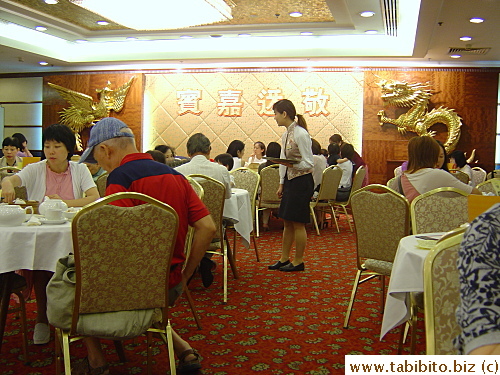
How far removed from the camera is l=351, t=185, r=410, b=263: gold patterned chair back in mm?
3080

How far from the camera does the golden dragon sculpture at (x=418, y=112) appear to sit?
9.97 meters

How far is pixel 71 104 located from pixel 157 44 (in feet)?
8.30

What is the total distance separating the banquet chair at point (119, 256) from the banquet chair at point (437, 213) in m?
1.50

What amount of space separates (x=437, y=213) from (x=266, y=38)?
7648mm

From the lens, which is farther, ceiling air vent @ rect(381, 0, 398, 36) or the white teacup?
ceiling air vent @ rect(381, 0, 398, 36)

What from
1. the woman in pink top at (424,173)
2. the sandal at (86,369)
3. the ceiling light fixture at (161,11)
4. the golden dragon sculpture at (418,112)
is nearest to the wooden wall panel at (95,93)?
the ceiling light fixture at (161,11)

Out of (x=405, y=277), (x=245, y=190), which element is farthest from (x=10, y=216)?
(x=245, y=190)

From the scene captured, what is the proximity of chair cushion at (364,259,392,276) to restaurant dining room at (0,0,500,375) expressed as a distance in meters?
0.01

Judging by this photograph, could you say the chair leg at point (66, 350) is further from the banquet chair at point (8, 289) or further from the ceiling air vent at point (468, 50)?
the ceiling air vent at point (468, 50)

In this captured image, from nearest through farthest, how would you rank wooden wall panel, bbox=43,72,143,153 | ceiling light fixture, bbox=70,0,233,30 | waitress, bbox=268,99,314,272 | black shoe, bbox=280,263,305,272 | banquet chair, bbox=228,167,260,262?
waitress, bbox=268,99,314,272, black shoe, bbox=280,263,305,272, banquet chair, bbox=228,167,260,262, ceiling light fixture, bbox=70,0,233,30, wooden wall panel, bbox=43,72,143,153

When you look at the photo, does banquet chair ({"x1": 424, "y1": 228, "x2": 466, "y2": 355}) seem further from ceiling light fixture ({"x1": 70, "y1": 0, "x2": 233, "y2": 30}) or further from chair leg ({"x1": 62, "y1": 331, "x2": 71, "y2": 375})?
ceiling light fixture ({"x1": 70, "y1": 0, "x2": 233, "y2": 30})

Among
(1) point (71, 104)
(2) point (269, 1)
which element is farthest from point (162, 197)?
(1) point (71, 104)

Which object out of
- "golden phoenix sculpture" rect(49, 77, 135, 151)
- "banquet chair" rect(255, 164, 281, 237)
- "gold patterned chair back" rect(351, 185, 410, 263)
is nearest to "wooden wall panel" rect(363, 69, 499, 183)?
"banquet chair" rect(255, 164, 281, 237)

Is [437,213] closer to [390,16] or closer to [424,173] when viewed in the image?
[424,173]
